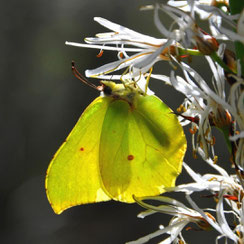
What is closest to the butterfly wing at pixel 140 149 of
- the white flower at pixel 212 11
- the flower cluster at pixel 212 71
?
the flower cluster at pixel 212 71

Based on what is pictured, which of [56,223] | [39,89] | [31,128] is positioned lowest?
[56,223]

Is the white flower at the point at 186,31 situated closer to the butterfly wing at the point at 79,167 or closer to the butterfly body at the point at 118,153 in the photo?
the butterfly body at the point at 118,153

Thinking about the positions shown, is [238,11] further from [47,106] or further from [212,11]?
[47,106]

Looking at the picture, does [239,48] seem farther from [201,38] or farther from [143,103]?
[143,103]

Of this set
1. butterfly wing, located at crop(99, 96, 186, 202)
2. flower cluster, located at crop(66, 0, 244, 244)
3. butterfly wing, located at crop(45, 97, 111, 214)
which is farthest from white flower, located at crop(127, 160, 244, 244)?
butterfly wing, located at crop(45, 97, 111, 214)

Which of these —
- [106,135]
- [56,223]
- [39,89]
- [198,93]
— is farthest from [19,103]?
[198,93]

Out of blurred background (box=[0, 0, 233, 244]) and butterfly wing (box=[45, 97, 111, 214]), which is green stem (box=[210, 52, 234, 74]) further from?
blurred background (box=[0, 0, 233, 244])
